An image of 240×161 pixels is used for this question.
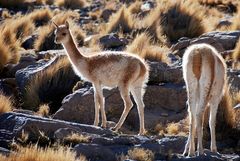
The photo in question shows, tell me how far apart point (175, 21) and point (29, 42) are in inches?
203

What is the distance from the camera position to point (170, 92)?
12555 mm

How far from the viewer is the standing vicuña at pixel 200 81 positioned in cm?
895

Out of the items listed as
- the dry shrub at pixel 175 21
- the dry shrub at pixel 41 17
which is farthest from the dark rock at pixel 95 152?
the dry shrub at pixel 41 17

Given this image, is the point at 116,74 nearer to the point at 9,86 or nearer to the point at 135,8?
the point at 9,86

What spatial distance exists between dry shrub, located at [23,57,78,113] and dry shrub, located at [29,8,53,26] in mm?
9424

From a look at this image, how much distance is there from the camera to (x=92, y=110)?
12156mm

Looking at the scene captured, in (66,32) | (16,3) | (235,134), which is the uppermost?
(16,3)

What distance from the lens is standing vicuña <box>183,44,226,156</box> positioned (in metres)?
8.95

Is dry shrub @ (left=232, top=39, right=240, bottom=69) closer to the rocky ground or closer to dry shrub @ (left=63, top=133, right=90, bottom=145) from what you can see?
the rocky ground

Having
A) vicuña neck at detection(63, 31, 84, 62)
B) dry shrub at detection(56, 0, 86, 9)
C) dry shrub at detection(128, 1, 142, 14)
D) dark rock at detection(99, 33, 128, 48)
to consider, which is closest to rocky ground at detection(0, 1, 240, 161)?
dark rock at detection(99, 33, 128, 48)

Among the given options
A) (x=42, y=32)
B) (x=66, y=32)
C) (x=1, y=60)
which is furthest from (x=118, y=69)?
(x=42, y=32)

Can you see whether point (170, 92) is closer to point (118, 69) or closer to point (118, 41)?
point (118, 69)

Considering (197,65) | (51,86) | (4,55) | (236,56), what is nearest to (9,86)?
(51,86)

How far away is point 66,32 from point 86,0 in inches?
835
